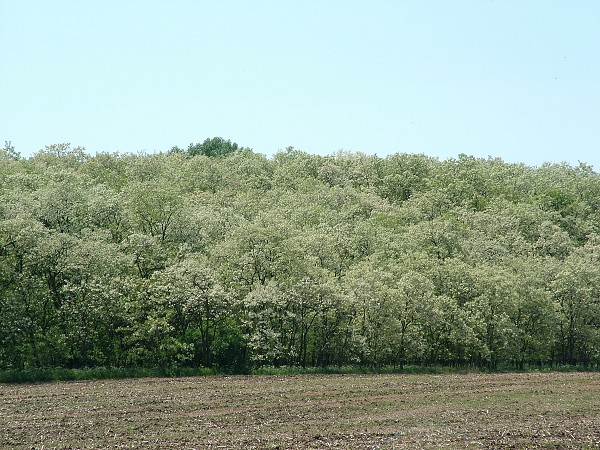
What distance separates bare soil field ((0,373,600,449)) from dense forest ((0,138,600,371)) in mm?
9708

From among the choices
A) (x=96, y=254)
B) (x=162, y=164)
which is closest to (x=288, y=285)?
(x=96, y=254)

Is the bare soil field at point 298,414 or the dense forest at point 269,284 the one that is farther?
the dense forest at point 269,284

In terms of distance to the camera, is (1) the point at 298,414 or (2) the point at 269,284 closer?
(1) the point at 298,414

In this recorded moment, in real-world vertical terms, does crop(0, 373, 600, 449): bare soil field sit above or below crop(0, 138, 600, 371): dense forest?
below

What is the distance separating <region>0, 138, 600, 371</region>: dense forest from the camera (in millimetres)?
64250

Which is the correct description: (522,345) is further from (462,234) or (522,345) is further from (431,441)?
(431,441)

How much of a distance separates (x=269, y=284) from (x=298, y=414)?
28794mm

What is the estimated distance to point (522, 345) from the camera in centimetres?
7894

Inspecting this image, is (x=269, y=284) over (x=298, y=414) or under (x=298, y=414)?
over

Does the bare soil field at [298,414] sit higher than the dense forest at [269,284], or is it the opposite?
the dense forest at [269,284]

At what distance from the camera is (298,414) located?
132 ft

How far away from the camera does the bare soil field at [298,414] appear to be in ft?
109

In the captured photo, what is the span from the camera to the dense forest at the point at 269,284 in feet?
211

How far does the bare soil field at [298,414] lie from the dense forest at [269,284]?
9708 mm
